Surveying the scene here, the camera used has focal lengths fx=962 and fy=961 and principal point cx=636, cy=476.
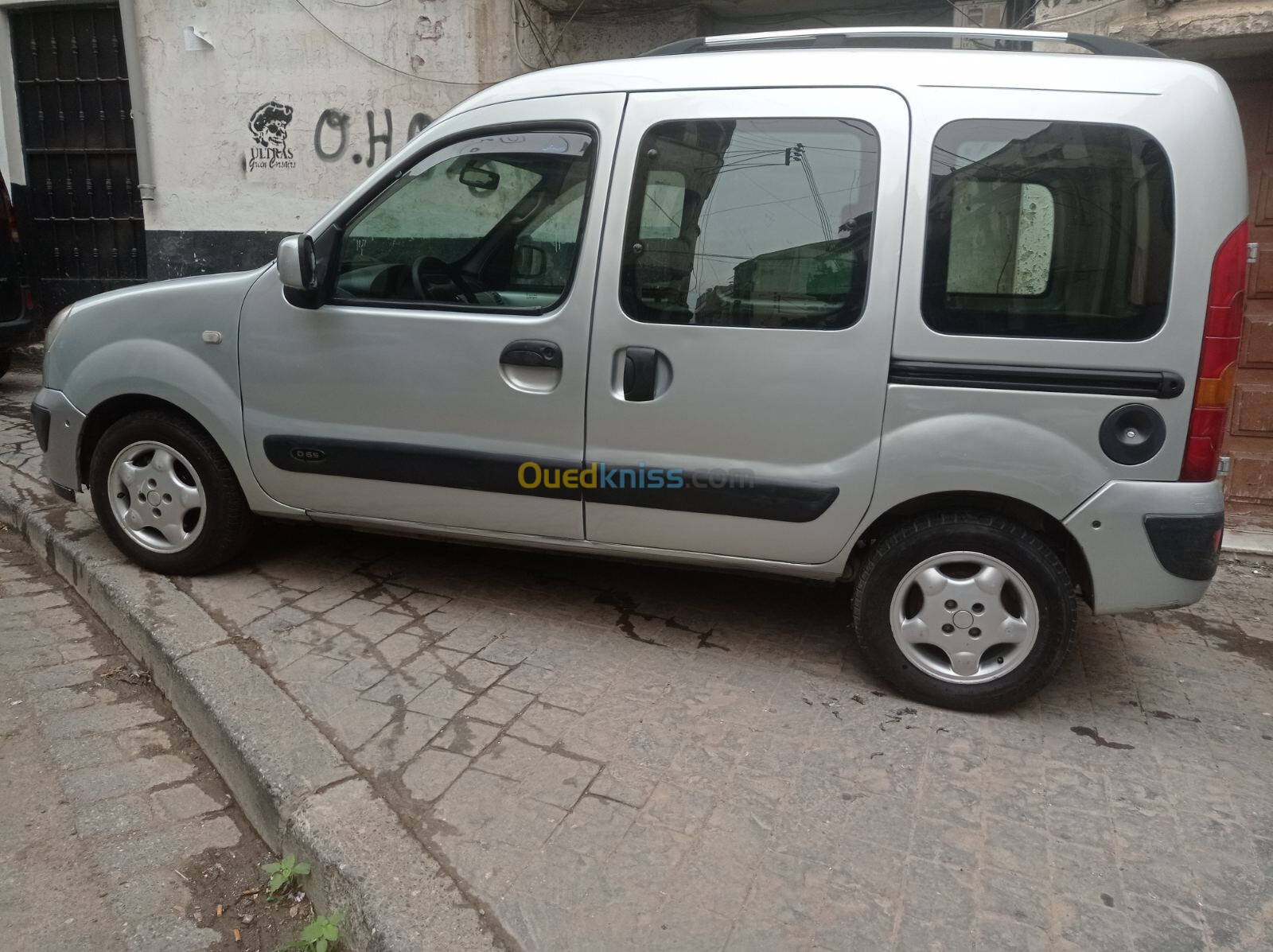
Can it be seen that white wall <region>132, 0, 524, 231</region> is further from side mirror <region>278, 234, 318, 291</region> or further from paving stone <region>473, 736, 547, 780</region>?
paving stone <region>473, 736, 547, 780</region>

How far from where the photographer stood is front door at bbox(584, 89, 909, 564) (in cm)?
290

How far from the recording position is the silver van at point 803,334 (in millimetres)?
2740

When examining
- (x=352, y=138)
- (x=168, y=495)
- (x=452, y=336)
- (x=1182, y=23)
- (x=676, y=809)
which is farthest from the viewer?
(x=352, y=138)

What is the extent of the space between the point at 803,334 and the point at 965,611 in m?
1.00

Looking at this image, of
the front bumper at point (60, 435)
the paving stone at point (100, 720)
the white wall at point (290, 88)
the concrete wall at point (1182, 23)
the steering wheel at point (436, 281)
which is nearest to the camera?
the paving stone at point (100, 720)

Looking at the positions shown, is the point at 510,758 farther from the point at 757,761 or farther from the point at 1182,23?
the point at 1182,23

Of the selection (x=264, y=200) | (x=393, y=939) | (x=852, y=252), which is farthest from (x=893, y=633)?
(x=264, y=200)

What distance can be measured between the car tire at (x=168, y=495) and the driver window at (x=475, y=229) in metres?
0.89

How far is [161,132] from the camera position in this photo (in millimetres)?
7906

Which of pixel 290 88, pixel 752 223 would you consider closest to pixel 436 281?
pixel 752 223

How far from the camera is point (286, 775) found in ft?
8.29

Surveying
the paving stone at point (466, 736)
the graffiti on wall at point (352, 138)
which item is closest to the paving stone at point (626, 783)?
the paving stone at point (466, 736)

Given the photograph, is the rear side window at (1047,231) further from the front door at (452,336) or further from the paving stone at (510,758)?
the paving stone at (510,758)

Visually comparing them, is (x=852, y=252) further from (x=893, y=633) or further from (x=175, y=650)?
(x=175, y=650)
